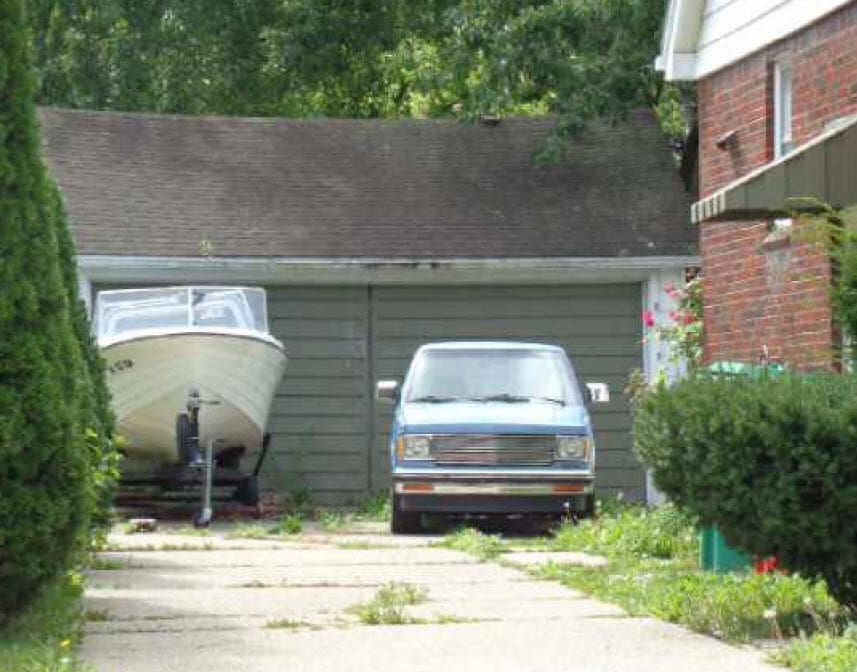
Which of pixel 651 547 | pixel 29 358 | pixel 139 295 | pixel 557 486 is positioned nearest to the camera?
pixel 29 358

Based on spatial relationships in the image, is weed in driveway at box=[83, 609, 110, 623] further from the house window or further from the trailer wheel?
the house window

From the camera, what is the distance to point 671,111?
31.8m

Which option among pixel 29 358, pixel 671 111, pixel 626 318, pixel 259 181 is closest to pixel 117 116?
pixel 259 181

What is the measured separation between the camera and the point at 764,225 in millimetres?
18203

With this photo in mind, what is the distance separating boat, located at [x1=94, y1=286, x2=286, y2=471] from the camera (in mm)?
20281

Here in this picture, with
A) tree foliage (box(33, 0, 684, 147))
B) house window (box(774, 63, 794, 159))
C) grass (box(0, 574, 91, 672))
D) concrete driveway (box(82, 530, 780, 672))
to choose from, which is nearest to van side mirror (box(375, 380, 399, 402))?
house window (box(774, 63, 794, 159))

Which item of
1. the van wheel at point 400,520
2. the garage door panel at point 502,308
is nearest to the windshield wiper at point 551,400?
the van wheel at point 400,520

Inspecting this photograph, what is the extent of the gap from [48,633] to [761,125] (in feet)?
35.1

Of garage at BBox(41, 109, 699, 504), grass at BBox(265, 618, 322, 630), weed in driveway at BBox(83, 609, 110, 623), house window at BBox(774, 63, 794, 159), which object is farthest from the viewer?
garage at BBox(41, 109, 699, 504)

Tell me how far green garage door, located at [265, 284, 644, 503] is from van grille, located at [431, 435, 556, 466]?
4954mm

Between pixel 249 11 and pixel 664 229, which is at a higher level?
pixel 249 11

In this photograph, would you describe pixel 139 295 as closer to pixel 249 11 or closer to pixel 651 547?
pixel 651 547

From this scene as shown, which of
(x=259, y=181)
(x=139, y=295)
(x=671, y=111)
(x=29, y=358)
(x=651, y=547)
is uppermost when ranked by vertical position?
(x=671, y=111)

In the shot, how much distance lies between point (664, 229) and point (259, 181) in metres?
5.37
